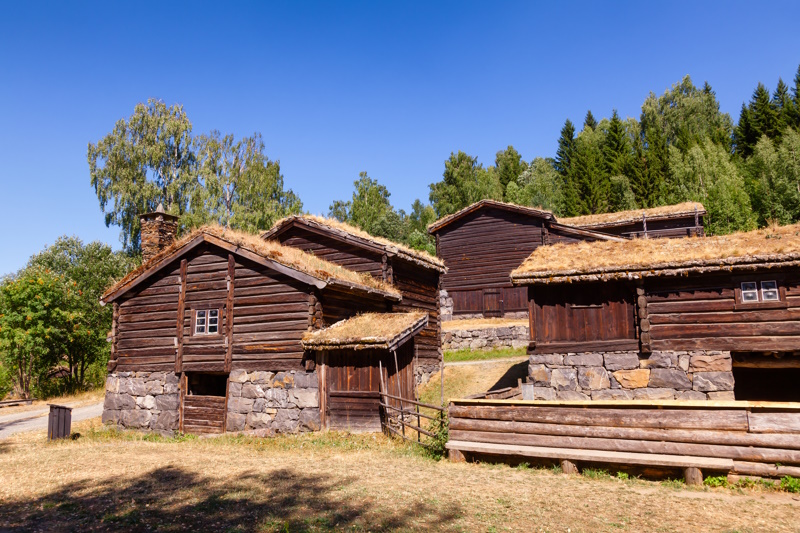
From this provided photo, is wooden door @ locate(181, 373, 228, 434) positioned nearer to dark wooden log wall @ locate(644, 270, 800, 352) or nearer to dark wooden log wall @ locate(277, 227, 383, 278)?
dark wooden log wall @ locate(277, 227, 383, 278)

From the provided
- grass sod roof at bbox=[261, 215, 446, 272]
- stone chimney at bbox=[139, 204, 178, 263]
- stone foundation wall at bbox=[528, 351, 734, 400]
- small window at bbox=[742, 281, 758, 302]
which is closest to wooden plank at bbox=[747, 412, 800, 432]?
stone foundation wall at bbox=[528, 351, 734, 400]

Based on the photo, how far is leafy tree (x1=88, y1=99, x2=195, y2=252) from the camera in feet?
142

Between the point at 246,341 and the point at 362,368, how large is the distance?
14.3 ft

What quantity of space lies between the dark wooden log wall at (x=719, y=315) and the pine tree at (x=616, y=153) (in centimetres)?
4302

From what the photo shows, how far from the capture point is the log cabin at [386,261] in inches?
893

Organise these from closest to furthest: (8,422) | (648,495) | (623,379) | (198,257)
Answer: (648,495) < (623,379) < (198,257) < (8,422)

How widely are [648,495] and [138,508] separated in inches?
332

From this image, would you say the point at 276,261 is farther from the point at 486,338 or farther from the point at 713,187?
the point at 713,187

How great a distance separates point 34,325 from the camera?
31.8 meters

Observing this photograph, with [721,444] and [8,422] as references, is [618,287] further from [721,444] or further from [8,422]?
[8,422]

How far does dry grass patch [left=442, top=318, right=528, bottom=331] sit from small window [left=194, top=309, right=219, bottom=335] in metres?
14.6

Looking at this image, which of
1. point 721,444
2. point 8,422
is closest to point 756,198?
point 721,444

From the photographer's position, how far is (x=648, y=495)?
8.95 metres

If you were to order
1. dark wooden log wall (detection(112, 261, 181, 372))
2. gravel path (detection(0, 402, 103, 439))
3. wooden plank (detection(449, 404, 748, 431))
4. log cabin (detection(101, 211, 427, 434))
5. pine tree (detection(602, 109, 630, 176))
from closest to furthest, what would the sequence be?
wooden plank (detection(449, 404, 748, 431)) → log cabin (detection(101, 211, 427, 434)) → dark wooden log wall (detection(112, 261, 181, 372)) → gravel path (detection(0, 402, 103, 439)) → pine tree (detection(602, 109, 630, 176))
